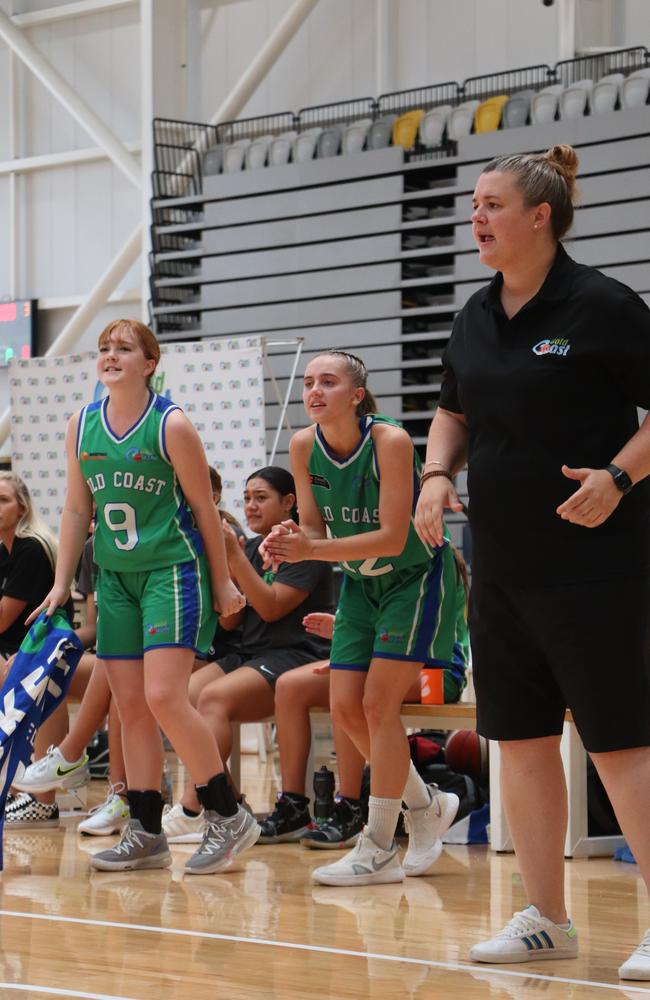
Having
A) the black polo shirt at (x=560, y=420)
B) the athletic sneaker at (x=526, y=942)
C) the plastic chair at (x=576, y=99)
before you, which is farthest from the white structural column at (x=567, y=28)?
the athletic sneaker at (x=526, y=942)

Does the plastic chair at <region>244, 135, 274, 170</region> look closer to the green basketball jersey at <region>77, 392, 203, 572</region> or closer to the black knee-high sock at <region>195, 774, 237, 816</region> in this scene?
the green basketball jersey at <region>77, 392, 203, 572</region>

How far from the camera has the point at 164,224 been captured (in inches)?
472

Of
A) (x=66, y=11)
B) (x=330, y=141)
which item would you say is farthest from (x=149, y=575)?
(x=66, y=11)

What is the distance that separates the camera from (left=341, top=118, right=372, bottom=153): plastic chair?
1095 centimetres

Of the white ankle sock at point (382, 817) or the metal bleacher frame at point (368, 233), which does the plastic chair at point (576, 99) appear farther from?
the white ankle sock at point (382, 817)

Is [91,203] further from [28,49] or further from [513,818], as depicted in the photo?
[513,818]

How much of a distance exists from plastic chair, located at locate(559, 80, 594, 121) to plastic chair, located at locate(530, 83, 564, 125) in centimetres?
8

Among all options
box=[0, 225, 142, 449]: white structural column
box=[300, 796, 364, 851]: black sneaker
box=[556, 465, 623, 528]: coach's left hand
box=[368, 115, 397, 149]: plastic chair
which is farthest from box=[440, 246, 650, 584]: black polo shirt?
box=[0, 225, 142, 449]: white structural column

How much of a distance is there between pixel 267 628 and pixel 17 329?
934 centimetres

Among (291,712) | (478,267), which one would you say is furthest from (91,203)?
(291,712)

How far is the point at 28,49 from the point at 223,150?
2.81 meters

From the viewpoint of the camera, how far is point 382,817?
3490mm

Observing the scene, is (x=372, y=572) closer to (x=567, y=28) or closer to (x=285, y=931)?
(x=285, y=931)

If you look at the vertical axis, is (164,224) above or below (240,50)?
below
